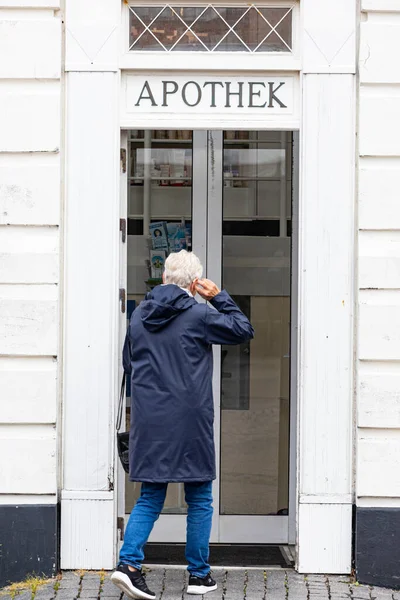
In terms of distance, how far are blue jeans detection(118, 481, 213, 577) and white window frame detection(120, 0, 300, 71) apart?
2.43 m

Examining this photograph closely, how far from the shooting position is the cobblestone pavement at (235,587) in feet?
18.7

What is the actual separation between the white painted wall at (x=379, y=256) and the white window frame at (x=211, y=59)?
0.42m

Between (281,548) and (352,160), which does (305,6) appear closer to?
(352,160)

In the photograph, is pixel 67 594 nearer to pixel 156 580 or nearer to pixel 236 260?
pixel 156 580

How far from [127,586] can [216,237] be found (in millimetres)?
2548

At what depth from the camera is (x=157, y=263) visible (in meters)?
7.16

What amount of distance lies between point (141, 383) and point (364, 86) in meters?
2.16

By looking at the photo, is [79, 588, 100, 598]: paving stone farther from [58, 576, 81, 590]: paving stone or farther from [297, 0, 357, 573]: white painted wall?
[297, 0, 357, 573]: white painted wall

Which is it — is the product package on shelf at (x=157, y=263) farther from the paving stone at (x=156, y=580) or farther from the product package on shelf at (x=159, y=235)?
the paving stone at (x=156, y=580)

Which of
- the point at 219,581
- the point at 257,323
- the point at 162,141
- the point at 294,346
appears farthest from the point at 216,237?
the point at 219,581

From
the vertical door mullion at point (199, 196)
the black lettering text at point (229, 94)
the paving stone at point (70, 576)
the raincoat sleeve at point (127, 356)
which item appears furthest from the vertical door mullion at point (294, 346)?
the paving stone at point (70, 576)

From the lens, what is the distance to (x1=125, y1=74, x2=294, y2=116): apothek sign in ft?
19.8

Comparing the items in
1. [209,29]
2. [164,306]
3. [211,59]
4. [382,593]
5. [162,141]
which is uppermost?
[209,29]

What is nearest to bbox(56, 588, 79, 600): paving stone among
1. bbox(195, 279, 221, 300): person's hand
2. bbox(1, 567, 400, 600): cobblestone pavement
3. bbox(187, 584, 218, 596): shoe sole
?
bbox(1, 567, 400, 600): cobblestone pavement
